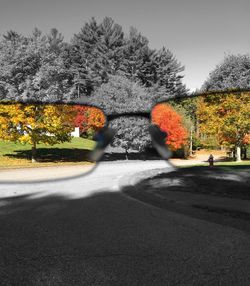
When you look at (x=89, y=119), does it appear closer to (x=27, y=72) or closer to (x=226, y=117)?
(x=226, y=117)

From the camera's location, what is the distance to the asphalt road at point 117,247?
2.38 m

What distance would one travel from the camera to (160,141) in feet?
14.2

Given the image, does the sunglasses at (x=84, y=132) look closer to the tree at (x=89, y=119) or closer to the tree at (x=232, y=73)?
the tree at (x=89, y=119)

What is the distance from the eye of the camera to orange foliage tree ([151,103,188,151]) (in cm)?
432

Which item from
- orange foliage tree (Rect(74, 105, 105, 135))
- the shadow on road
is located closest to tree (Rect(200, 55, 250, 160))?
orange foliage tree (Rect(74, 105, 105, 135))

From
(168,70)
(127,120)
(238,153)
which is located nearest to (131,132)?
(127,120)

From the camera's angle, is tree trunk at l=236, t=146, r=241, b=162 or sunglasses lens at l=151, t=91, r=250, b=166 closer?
sunglasses lens at l=151, t=91, r=250, b=166

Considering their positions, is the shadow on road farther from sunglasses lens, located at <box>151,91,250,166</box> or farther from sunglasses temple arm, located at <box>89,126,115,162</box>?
sunglasses lens, located at <box>151,91,250,166</box>

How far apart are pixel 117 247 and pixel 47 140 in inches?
76.5

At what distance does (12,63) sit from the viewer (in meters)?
35.0

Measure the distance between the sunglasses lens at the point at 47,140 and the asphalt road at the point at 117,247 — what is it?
42 centimetres

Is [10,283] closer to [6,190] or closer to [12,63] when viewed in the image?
[6,190]

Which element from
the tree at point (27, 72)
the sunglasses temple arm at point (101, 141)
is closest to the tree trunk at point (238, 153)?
the sunglasses temple arm at point (101, 141)

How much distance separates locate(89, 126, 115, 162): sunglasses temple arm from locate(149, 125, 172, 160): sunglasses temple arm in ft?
1.62
